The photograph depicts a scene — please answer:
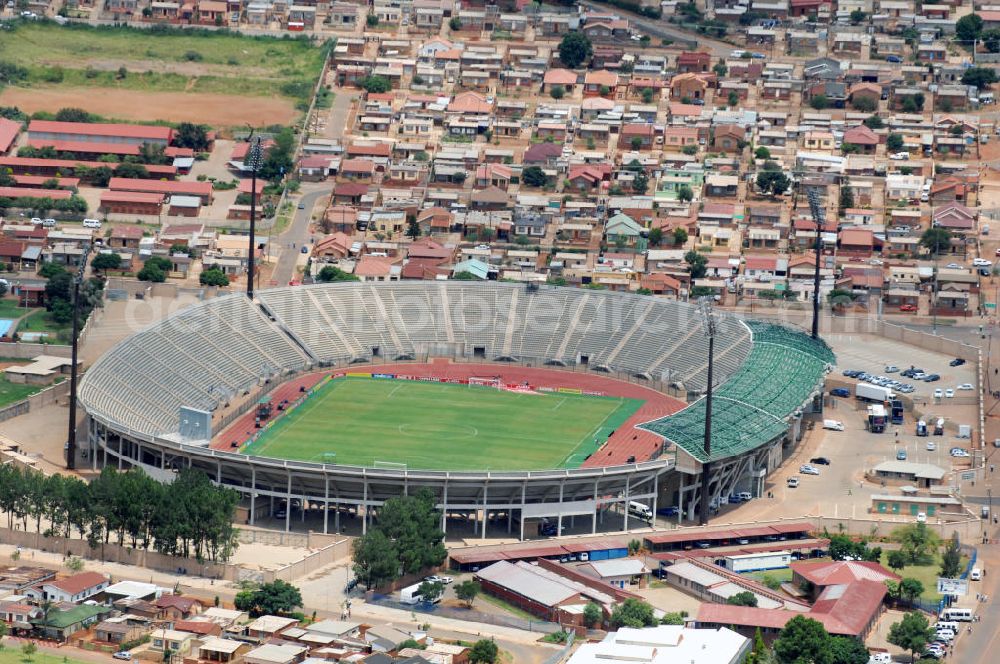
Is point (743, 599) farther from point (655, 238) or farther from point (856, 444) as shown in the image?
point (655, 238)

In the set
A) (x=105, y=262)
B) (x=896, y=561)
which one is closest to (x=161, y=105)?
(x=105, y=262)

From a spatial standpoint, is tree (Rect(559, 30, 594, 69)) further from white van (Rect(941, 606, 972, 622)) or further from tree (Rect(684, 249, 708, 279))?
white van (Rect(941, 606, 972, 622))

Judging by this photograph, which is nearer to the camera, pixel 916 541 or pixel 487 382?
pixel 916 541

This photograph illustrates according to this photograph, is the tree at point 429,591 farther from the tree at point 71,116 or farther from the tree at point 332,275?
the tree at point 71,116

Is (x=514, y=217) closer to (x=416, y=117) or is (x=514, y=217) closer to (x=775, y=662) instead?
(x=416, y=117)

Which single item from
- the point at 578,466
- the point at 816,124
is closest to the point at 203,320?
the point at 578,466

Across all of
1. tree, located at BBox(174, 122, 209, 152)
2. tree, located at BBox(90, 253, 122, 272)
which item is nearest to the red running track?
tree, located at BBox(90, 253, 122, 272)

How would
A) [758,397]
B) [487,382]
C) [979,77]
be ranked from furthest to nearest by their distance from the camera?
1. [979,77]
2. [487,382]
3. [758,397]
